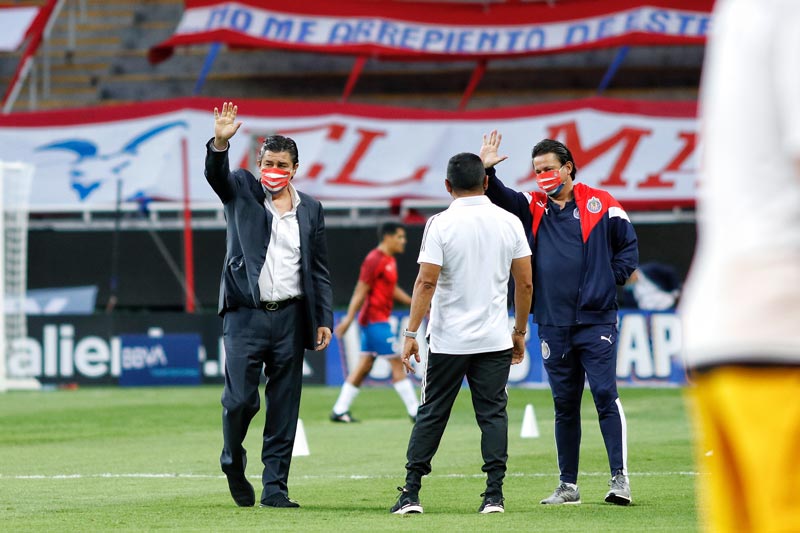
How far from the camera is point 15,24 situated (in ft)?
98.0

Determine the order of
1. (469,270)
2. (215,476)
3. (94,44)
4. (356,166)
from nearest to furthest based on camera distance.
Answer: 1. (469,270)
2. (215,476)
3. (356,166)
4. (94,44)

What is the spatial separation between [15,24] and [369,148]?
Answer: 29.6 feet

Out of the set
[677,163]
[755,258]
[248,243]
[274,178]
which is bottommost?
[248,243]

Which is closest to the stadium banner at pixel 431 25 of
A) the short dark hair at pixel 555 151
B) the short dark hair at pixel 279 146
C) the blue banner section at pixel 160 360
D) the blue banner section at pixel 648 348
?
the blue banner section at pixel 160 360

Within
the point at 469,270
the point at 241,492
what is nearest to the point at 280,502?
the point at 241,492

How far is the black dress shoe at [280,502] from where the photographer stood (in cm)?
854

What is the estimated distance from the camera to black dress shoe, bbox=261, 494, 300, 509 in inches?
336

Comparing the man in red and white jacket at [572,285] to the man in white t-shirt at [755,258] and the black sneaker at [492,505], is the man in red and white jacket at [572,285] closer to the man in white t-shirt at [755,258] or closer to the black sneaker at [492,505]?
the black sneaker at [492,505]

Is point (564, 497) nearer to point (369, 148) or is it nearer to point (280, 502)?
point (280, 502)

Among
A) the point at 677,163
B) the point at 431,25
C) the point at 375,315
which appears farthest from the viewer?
the point at 431,25

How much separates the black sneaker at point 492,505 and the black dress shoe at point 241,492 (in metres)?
1.45

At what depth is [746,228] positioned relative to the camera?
2727mm

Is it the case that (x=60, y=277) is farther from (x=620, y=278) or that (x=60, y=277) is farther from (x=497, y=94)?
(x=620, y=278)

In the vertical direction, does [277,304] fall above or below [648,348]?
above
